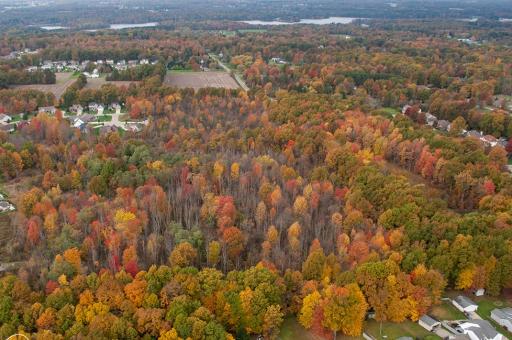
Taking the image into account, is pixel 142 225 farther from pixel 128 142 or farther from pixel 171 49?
pixel 171 49

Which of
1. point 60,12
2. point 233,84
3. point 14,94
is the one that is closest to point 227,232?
point 14,94

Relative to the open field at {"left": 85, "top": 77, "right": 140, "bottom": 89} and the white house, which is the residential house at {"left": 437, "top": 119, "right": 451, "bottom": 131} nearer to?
the white house

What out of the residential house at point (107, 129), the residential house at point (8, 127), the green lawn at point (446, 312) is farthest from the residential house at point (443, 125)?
the residential house at point (8, 127)

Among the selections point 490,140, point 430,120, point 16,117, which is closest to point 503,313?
point 490,140

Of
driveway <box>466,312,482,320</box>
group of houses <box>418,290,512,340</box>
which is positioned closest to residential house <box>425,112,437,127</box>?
group of houses <box>418,290,512,340</box>

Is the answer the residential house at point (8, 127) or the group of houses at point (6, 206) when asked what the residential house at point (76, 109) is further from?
the group of houses at point (6, 206)

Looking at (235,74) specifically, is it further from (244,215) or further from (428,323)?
(428,323)
